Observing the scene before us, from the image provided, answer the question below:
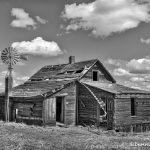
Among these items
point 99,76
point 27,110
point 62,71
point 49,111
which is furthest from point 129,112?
point 62,71

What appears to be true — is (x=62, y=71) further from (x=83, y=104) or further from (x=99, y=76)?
(x=83, y=104)

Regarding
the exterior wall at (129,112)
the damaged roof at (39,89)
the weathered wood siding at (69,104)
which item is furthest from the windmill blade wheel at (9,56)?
the exterior wall at (129,112)

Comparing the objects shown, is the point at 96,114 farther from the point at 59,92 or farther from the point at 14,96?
the point at 14,96

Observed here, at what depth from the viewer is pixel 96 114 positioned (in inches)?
1038

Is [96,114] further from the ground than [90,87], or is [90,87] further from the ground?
[90,87]

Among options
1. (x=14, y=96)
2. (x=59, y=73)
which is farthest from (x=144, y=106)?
(x=14, y=96)

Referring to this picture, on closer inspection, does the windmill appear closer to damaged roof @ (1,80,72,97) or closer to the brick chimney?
damaged roof @ (1,80,72,97)

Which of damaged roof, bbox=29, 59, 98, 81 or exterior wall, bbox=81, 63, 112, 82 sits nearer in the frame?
exterior wall, bbox=81, 63, 112, 82

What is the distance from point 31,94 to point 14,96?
99.3 inches

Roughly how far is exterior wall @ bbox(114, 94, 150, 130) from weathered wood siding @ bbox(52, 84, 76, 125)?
5.04 metres

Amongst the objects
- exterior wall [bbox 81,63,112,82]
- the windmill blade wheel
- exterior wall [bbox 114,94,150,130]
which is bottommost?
exterior wall [bbox 114,94,150,130]

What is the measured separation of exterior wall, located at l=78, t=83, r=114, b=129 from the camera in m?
25.7

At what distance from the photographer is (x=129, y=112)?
2652cm

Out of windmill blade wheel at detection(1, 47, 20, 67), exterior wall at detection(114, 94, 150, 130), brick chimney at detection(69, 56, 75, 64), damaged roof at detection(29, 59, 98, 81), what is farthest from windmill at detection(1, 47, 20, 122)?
exterior wall at detection(114, 94, 150, 130)
